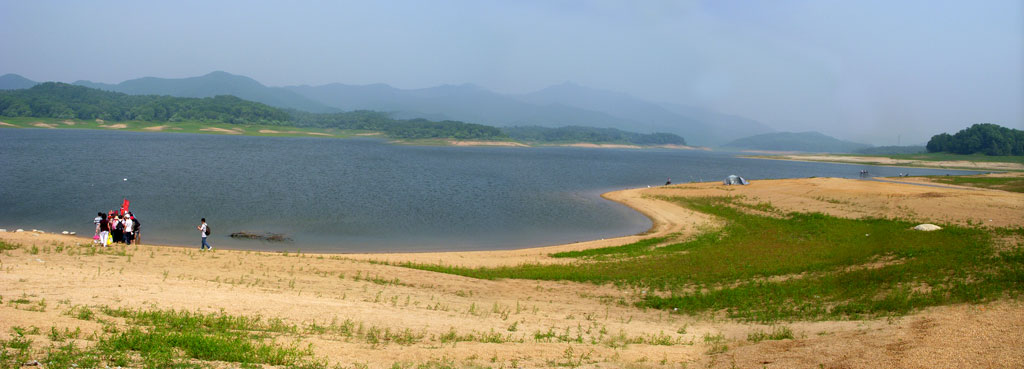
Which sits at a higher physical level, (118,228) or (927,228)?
(927,228)

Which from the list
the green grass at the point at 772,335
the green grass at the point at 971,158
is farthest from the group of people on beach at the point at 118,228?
the green grass at the point at 971,158

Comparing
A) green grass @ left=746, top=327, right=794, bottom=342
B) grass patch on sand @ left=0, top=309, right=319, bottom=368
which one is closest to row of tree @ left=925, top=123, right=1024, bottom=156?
green grass @ left=746, top=327, right=794, bottom=342

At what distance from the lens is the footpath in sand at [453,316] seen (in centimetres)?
927

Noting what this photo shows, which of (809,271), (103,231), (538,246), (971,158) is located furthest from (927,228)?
(971,158)

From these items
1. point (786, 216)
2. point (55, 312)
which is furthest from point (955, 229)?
point (55, 312)

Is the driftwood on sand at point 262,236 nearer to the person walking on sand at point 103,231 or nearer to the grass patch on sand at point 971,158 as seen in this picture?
the person walking on sand at point 103,231

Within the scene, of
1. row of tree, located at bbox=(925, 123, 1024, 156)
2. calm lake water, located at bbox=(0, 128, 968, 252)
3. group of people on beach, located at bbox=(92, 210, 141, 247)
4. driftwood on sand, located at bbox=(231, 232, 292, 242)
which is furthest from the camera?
row of tree, located at bbox=(925, 123, 1024, 156)

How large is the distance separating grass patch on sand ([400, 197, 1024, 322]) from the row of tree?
5710 inches

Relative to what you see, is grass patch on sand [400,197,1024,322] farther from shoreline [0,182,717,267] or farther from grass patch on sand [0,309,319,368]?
grass patch on sand [0,309,319,368]

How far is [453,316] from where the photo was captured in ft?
44.1

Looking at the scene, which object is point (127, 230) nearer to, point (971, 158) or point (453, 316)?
point (453, 316)

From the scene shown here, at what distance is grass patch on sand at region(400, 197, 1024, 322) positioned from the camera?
14023mm

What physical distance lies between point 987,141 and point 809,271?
530 feet

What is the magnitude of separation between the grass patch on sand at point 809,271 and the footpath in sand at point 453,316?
1152 millimetres
